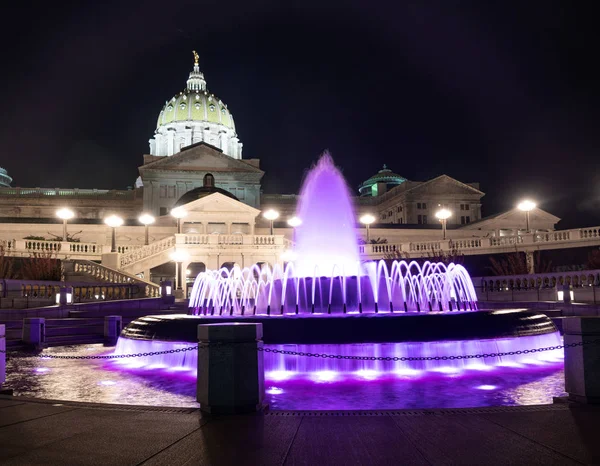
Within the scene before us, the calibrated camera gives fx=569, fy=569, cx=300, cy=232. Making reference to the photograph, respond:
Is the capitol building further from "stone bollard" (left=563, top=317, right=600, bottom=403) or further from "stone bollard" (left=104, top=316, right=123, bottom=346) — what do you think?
"stone bollard" (left=563, top=317, right=600, bottom=403)

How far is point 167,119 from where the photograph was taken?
128 metres

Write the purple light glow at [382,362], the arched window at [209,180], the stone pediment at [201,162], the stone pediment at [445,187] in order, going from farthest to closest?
the stone pediment at [445,187]
the stone pediment at [201,162]
the arched window at [209,180]
the purple light glow at [382,362]

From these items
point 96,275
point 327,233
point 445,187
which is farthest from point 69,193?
point 327,233

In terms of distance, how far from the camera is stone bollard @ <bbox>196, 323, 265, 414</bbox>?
27.4ft

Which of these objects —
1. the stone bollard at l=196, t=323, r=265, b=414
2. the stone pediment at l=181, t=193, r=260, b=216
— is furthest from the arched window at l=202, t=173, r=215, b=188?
the stone bollard at l=196, t=323, r=265, b=414

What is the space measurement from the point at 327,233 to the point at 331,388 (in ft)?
46.5

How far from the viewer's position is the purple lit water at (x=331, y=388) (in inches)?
397

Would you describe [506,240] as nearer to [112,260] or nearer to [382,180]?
[112,260]

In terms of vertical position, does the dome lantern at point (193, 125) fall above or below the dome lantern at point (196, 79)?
below

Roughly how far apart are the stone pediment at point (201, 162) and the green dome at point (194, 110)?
111 feet

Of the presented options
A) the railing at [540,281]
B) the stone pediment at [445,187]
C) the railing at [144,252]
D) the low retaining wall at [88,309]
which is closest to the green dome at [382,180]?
the stone pediment at [445,187]

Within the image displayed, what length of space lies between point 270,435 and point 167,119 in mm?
127552

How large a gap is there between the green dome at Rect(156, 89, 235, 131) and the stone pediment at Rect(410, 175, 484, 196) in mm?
53685

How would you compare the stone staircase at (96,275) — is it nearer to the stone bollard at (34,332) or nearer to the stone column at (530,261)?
the stone bollard at (34,332)
